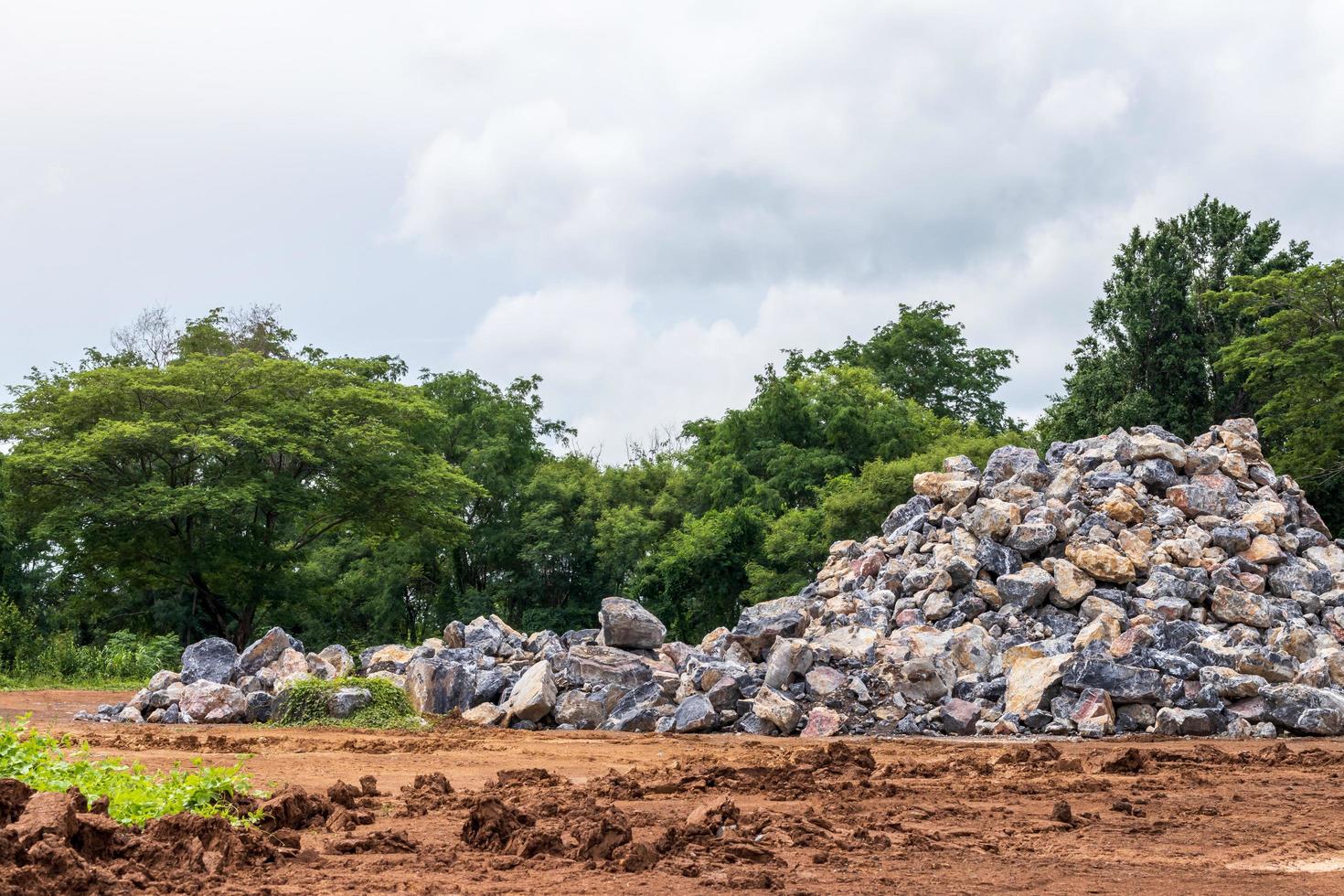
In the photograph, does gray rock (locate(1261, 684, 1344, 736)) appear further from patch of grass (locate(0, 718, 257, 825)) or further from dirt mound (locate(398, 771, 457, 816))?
patch of grass (locate(0, 718, 257, 825))

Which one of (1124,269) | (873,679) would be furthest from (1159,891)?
(1124,269)

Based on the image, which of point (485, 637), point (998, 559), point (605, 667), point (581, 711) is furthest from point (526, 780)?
point (998, 559)

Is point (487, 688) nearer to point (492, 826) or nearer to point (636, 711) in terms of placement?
point (636, 711)

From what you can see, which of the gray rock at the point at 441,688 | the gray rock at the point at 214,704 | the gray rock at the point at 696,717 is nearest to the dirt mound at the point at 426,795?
the gray rock at the point at 696,717

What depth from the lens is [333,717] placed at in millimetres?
14539

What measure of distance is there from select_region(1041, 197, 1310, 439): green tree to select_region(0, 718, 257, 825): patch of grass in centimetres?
2763

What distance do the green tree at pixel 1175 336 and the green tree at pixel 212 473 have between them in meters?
17.1

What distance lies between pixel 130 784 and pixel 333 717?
811 cm

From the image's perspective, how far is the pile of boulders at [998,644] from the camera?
1368 centimetres

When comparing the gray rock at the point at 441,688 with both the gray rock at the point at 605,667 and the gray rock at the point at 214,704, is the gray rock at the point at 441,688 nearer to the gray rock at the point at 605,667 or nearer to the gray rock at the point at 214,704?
the gray rock at the point at 605,667

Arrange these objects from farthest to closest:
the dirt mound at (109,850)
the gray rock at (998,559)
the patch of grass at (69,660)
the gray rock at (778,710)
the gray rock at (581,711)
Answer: the patch of grass at (69,660), the gray rock at (998,559), the gray rock at (581,711), the gray rock at (778,710), the dirt mound at (109,850)

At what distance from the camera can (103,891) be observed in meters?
4.50

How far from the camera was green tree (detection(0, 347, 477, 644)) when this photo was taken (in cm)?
2475

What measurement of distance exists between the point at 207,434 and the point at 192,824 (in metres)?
21.2
